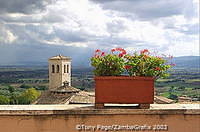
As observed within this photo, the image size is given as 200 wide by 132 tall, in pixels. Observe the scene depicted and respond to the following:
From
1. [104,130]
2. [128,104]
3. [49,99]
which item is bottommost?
[49,99]

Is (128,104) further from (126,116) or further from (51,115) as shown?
(51,115)

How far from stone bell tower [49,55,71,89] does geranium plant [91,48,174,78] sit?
2980 cm

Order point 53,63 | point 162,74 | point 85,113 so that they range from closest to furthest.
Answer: point 85,113 < point 162,74 < point 53,63

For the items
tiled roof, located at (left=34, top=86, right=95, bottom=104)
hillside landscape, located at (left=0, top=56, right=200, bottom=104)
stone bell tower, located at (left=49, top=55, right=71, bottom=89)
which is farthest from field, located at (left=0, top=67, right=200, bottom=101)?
tiled roof, located at (left=34, top=86, right=95, bottom=104)

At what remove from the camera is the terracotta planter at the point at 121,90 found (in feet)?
13.3

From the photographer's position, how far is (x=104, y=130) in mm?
4016

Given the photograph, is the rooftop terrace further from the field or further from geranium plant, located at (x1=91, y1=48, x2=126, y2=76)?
the field

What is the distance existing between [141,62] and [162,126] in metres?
0.78

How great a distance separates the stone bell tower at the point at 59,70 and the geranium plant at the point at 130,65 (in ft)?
97.8

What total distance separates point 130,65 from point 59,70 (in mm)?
30513

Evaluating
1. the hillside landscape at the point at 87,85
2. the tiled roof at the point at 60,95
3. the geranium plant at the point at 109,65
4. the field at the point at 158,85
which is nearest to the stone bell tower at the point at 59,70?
the tiled roof at the point at 60,95

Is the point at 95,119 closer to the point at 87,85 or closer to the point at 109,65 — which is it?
the point at 109,65

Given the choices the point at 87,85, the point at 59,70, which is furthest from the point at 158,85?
the point at 59,70

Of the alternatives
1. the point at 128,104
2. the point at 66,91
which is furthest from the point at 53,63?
the point at 128,104
